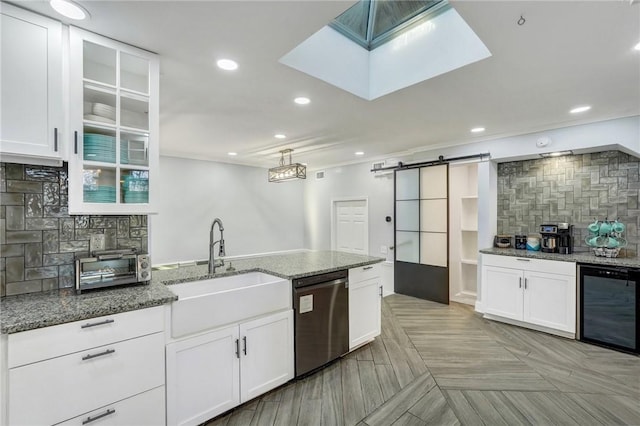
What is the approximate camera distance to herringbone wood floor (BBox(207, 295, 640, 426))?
2.12 m

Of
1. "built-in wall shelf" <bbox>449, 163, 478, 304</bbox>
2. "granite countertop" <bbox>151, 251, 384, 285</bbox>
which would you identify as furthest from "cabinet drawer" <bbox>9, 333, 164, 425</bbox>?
"built-in wall shelf" <bbox>449, 163, 478, 304</bbox>

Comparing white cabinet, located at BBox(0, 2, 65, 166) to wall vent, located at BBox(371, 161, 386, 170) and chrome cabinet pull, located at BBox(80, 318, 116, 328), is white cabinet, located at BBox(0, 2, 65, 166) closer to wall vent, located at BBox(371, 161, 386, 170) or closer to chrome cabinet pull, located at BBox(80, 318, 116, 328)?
chrome cabinet pull, located at BBox(80, 318, 116, 328)

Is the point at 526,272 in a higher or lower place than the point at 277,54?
lower

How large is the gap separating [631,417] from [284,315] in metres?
2.58

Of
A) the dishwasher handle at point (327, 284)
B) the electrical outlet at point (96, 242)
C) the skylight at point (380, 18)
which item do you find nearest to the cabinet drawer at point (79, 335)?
the electrical outlet at point (96, 242)

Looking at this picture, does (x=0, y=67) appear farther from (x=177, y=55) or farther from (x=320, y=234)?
(x=320, y=234)

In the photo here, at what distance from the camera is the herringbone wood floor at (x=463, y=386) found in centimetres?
212

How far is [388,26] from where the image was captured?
8.68 feet

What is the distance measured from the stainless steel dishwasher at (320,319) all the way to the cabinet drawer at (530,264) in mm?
2249

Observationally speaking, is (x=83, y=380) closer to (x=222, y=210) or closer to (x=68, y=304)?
(x=68, y=304)

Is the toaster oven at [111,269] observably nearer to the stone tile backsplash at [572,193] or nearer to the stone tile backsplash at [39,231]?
the stone tile backsplash at [39,231]

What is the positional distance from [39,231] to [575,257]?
494 centimetres

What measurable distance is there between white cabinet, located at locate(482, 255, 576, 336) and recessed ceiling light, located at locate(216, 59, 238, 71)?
377 cm

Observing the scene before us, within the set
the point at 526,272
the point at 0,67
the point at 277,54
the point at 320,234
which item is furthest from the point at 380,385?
the point at 320,234
